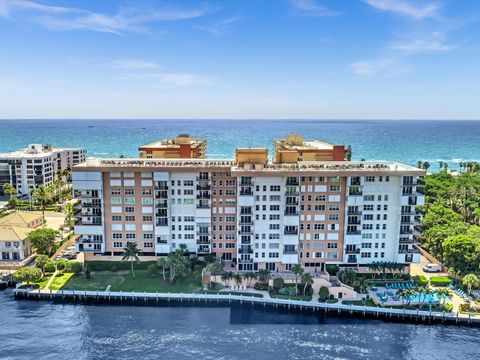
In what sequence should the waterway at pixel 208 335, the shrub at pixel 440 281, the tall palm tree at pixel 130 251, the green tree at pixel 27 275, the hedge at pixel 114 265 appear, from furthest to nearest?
1. the hedge at pixel 114 265
2. the shrub at pixel 440 281
3. the tall palm tree at pixel 130 251
4. the green tree at pixel 27 275
5. the waterway at pixel 208 335

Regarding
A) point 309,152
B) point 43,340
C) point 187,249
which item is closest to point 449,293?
point 309,152

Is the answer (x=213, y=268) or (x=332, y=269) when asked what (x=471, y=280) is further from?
(x=213, y=268)

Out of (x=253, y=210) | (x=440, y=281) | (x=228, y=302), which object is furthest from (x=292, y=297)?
(x=440, y=281)

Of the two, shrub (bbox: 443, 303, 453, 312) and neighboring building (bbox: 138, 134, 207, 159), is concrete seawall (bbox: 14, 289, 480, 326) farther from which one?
neighboring building (bbox: 138, 134, 207, 159)

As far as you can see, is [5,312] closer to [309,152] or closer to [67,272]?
[67,272]

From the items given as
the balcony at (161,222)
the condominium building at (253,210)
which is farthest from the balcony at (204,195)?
the balcony at (161,222)

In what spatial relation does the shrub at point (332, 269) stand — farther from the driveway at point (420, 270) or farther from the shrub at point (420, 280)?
the driveway at point (420, 270)
